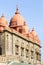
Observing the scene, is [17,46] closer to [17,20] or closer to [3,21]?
[3,21]

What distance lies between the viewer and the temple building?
4006 cm

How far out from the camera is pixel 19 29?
4612 cm

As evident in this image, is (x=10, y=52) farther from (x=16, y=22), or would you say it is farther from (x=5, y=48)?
(x=16, y=22)

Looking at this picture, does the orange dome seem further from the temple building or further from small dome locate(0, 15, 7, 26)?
small dome locate(0, 15, 7, 26)

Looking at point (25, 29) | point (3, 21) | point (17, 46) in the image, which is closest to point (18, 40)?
point (17, 46)

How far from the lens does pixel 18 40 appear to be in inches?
1708

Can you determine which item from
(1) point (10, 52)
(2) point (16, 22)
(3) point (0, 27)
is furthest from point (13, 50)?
(2) point (16, 22)

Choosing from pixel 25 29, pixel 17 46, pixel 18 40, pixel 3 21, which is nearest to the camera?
pixel 3 21

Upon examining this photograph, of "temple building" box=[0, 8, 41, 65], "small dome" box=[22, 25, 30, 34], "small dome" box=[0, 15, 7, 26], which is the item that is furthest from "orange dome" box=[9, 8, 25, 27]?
"small dome" box=[0, 15, 7, 26]

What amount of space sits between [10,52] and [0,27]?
393cm

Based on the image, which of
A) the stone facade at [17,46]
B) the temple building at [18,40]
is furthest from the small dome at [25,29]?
the stone facade at [17,46]

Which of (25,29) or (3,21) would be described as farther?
(25,29)

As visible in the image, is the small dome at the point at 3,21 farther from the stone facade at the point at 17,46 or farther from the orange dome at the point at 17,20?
the orange dome at the point at 17,20

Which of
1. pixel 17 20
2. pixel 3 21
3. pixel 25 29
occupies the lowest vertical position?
pixel 25 29
